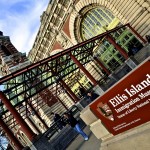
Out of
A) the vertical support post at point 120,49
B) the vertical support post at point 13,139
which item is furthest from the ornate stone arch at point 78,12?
the vertical support post at point 13,139

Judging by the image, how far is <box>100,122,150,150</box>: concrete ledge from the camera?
713 cm

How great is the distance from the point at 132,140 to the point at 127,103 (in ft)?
3.59

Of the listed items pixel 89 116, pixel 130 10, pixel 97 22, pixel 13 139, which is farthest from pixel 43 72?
pixel 89 116

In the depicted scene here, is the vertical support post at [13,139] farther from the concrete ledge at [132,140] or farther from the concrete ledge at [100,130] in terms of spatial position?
the concrete ledge at [132,140]

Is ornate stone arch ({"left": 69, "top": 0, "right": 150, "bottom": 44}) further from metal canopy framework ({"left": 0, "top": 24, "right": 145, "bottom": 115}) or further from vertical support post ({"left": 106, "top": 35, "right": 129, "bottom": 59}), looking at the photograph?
vertical support post ({"left": 106, "top": 35, "right": 129, "bottom": 59})

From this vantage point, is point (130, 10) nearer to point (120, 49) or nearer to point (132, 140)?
point (120, 49)

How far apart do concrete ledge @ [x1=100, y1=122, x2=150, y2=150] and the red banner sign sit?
145 mm

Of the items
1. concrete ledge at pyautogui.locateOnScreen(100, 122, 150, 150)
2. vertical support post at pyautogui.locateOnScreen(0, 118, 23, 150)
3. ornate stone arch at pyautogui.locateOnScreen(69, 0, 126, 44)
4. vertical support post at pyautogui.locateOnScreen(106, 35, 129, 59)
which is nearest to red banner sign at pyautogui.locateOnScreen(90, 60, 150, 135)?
concrete ledge at pyautogui.locateOnScreen(100, 122, 150, 150)

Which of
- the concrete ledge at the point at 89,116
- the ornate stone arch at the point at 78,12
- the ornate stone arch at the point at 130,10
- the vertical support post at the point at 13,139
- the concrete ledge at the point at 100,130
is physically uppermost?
the ornate stone arch at the point at 78,12

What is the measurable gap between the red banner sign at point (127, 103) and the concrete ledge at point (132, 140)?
0.48 ft

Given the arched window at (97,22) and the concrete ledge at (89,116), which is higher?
the arched window at (97,22)

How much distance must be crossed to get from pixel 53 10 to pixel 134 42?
12549 millimetres

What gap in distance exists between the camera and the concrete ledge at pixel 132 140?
713 centimetres

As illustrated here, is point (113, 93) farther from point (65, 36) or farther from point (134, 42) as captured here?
point (65, 36)
